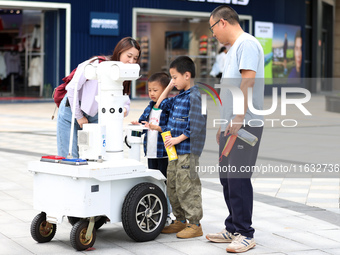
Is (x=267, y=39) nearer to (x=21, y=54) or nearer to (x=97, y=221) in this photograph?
(x=21, y=54)

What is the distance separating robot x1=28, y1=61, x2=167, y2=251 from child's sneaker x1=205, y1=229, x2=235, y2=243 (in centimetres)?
37

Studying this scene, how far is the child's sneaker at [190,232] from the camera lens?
482 centimetres

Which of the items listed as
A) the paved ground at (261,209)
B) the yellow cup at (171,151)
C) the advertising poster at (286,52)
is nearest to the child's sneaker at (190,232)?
the paved ground at (261,209)

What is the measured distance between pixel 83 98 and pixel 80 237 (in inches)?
44.7

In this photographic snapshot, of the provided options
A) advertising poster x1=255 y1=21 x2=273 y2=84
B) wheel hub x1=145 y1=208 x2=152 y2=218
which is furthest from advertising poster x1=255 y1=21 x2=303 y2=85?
wheel hub x1=145 y1=208 x2=152 y2=218

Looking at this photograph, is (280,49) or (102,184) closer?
(102,184)

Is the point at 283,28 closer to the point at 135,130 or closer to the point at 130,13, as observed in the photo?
the point at 130,13

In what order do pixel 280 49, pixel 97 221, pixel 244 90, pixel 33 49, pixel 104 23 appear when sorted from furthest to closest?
1. pixel 280 49
2. pixel 104 23
3. pixel 33 49
4. pixel 97 221
5. pixel 244 90

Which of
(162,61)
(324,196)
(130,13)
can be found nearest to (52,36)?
(130,13)

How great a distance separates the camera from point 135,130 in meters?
4.98

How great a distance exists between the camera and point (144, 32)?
23812 mm

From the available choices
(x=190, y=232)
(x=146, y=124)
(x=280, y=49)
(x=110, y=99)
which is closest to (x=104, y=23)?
(x=280, y=49)

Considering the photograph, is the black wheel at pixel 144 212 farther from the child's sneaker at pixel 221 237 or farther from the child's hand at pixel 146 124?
the child's hand at pixel 146 124

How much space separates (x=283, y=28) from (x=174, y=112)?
23.5 m
